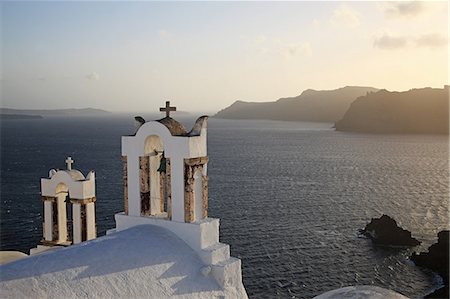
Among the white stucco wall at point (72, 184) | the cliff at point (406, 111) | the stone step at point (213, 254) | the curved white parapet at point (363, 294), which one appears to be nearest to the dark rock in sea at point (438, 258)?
the curved white parapet at point (363, 294)

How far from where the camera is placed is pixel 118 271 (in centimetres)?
1005

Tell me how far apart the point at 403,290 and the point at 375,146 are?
9638 centimetres

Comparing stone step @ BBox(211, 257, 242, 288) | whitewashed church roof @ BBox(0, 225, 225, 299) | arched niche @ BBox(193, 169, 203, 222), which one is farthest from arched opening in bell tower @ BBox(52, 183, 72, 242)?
stone step @ BBox(211, 257, 242, 288)

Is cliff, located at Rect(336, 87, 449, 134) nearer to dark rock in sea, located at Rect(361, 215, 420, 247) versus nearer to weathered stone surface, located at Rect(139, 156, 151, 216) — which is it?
dark rock in sea, located at Rect(361, 215, 420, 247)

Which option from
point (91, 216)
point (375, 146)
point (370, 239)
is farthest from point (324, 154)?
point (91, 216)

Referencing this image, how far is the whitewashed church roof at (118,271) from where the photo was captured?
8.86 m

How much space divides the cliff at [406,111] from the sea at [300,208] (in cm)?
6565

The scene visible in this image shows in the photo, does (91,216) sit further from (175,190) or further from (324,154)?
(324,154)

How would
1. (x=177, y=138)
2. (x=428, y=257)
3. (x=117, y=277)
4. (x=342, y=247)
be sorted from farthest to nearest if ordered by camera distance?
(x=342, y=247) → (x=428, y=257) → (x=177, y=138) → (x=117, y=277)

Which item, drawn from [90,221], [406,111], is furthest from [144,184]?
[406,111]

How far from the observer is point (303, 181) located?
239 feet

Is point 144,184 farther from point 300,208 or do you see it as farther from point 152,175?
point 300,208

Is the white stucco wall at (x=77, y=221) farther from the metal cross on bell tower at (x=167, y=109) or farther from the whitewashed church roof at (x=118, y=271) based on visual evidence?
the metal cross on bell tower at (x=167, y=109)

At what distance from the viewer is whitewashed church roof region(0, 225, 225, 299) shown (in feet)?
29.1
